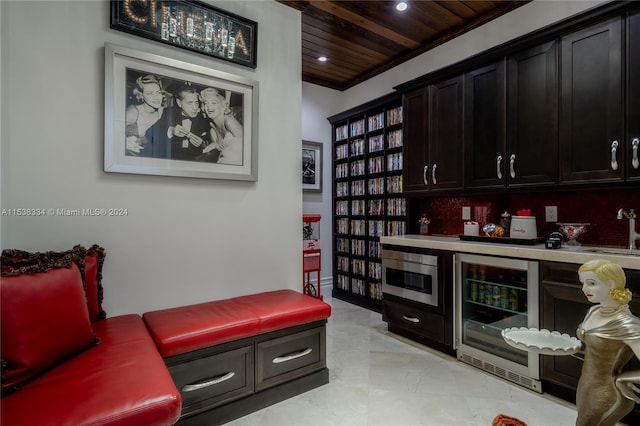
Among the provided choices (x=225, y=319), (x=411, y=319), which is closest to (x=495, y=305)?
(x=411, y=319)

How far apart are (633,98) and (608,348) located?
1.74 m

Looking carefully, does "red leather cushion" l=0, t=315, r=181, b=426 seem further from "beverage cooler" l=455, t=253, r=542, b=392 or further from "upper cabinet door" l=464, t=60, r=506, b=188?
"upper cabinet door" l=464, t=60, r=506, b=188

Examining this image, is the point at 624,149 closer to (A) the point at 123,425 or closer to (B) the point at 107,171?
(A) the point at 123,425

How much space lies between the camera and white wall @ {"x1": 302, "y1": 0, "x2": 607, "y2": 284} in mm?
2753

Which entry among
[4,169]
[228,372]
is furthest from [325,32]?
[228,372]

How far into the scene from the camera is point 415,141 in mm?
3416

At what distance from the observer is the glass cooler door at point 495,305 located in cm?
226

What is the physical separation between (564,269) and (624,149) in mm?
852

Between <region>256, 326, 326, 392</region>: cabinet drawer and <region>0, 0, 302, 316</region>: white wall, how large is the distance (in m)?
0.61

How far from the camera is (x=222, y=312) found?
206 centimetres

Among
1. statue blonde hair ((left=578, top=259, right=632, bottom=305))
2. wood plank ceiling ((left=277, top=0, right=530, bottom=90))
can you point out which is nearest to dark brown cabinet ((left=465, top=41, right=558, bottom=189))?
wood plank ceiling ((left=277, top=0, right=530, bottom=90))

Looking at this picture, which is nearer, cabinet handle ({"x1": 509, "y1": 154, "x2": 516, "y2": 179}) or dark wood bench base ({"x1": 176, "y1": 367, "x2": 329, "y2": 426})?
dark wood bench base ({"x1": 176, "y1": 367, "x2": 329, "y2": 426})

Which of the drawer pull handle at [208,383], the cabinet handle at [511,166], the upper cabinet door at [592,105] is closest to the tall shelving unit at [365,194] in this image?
the cabinet handle at [511,166]

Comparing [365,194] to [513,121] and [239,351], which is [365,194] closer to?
[513,121]
